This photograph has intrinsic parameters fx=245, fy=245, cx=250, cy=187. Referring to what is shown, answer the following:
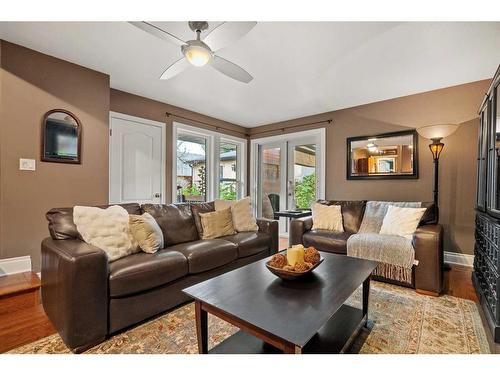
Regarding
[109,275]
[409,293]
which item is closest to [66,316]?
[109,275]

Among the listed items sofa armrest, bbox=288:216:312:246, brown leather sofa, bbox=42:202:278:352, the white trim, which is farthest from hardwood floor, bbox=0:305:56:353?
sofa armrest, bbox=288:216:312:246

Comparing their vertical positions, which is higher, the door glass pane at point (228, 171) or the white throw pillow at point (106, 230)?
the door glass pane at point (228, 171)

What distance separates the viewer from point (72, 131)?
2.83 metres

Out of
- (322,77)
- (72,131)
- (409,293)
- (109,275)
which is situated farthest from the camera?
(322,77)

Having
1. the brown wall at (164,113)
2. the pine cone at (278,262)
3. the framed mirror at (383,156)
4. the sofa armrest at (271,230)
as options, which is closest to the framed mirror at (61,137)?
the brown wall at (164,113)

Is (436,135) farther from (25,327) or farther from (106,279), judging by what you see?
(25,327)

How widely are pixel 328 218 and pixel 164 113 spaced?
309 cm

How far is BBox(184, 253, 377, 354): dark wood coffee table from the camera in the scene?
1034mm

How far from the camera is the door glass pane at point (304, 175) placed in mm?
4832

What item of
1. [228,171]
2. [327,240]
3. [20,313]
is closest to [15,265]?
[20,313]

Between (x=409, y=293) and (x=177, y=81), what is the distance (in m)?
3.60

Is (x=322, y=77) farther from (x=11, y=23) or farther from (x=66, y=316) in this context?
(x=66, y=316)

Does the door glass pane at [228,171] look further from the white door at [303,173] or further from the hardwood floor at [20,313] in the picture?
the hardwood floor at [20,313]

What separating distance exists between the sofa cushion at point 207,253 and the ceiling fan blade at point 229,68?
5.31ft
